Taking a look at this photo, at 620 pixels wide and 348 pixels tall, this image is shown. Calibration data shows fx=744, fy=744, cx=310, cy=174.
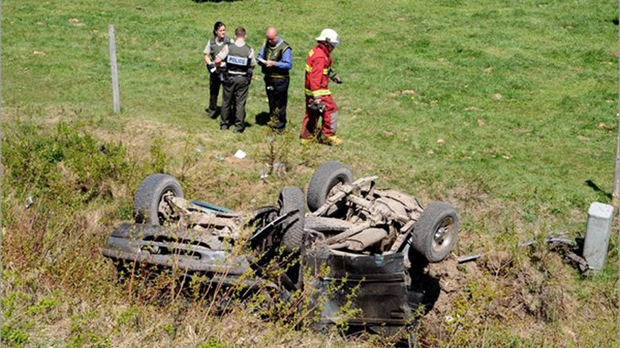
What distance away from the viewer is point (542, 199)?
9.72m

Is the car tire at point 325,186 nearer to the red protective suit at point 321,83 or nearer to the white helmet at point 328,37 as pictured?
the red protective suit at point 321,83

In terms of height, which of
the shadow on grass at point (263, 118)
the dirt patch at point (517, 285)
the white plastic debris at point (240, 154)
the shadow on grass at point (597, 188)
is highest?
the shadow on grass at point (263, 118)

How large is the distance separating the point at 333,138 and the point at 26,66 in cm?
722

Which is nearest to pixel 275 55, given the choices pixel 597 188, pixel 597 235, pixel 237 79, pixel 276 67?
pixel 276 67

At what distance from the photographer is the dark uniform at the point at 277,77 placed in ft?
36.9

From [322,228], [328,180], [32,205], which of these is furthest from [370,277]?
[32,205]

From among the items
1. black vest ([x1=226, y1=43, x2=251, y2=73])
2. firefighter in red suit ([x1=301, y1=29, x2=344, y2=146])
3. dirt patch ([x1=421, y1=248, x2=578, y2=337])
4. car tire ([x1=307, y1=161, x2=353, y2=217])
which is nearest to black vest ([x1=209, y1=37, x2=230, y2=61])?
black vest ([x1=226, y1=43, x2=251, y2=73])

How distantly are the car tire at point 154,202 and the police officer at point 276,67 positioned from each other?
3.52m

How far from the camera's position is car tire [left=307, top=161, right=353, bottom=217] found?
8.30m

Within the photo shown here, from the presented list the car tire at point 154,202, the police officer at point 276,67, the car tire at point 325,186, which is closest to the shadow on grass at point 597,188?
the car tire at point 325,186

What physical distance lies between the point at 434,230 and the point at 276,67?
4777 millimetres

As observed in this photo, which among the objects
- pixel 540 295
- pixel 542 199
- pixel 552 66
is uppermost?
pixel 552 66

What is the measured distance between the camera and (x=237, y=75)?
11.3 m

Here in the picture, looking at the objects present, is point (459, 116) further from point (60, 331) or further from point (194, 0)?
Answer: point (194, 0)
